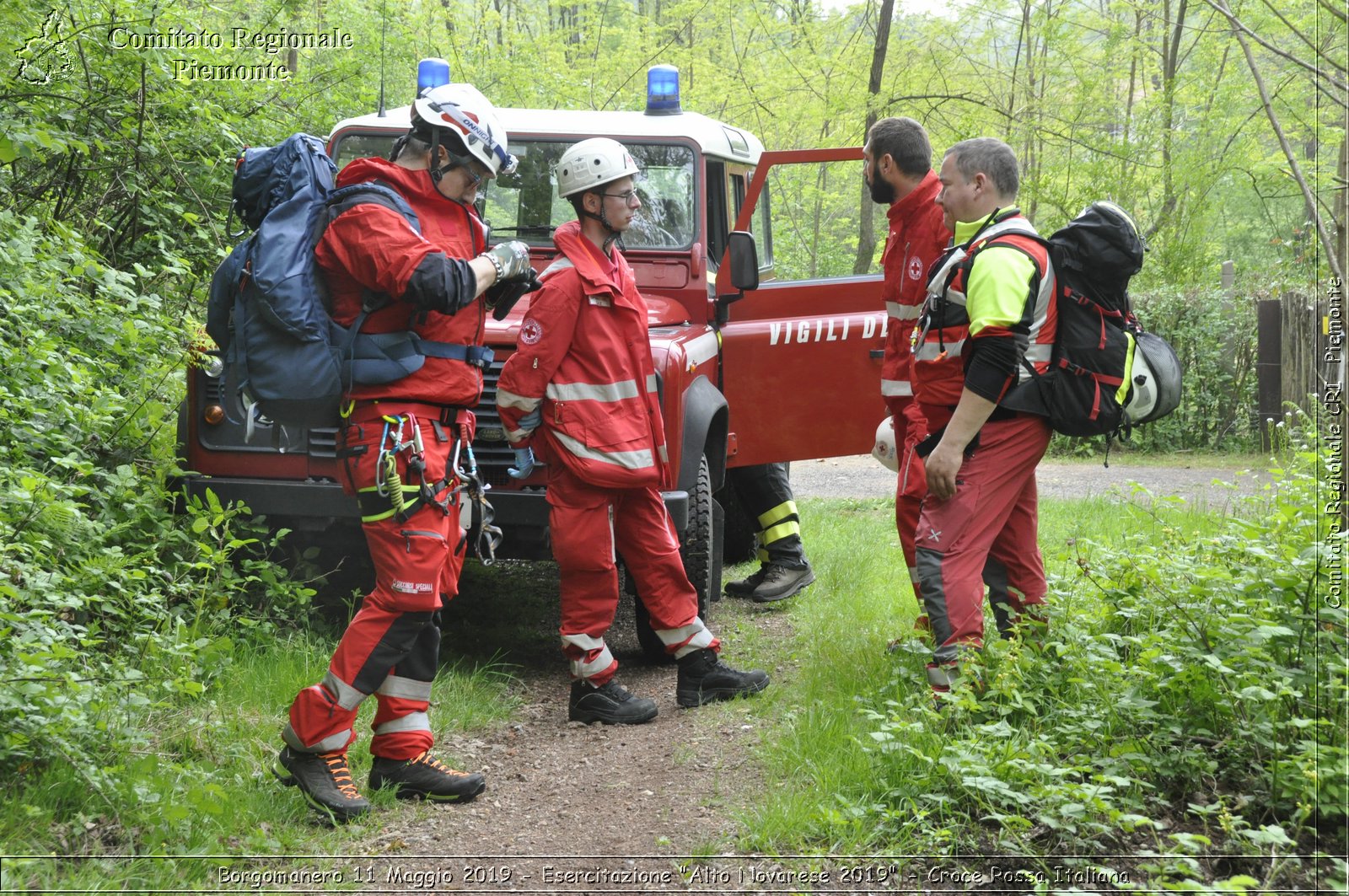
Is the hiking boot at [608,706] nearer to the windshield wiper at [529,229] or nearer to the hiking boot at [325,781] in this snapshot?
the hiking boot at [325,781]

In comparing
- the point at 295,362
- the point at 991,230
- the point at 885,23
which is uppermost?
the point at 885,23

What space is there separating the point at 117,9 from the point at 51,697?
455 cm

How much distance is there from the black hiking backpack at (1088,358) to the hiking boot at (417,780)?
2.21 metres

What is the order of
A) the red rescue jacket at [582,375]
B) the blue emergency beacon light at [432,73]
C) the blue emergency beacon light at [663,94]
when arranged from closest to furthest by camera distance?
the red rescue jacket at [582,375] < the blue emergency beacon light at [432,73] < the blue emergency beacon light at [663,94]

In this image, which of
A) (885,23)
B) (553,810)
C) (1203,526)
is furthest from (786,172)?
(553,810)

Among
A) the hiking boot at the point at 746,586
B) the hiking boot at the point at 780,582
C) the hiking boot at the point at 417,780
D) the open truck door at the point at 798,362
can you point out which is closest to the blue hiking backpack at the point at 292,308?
the hiking boot at the point at 417,780

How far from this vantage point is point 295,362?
339 cm

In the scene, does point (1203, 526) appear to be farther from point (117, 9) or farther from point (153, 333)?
point (117, 9)

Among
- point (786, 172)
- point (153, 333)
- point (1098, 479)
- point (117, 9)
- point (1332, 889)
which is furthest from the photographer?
point (786, 172)

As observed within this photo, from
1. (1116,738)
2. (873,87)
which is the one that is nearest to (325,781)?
(1116,738)

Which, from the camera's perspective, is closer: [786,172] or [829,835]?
[829,835]

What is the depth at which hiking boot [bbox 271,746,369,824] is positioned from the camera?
3.52 meters

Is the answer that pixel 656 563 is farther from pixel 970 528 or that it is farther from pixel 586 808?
pixel 970 528

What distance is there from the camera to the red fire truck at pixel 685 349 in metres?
4.98
